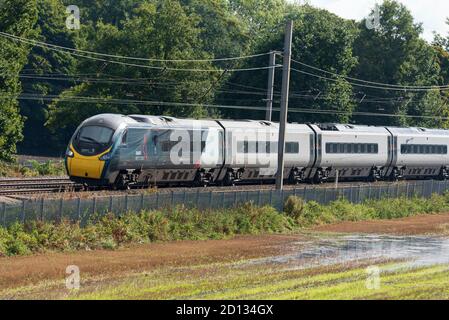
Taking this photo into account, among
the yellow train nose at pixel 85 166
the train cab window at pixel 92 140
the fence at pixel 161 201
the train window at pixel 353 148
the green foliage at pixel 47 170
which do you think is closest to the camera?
the fence at pixel 161 201

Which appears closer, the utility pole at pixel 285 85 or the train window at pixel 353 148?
the utility pole at pixel 285 85

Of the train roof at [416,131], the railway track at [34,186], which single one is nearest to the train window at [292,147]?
the train roof at [416,131]

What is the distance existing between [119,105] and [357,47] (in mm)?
39963

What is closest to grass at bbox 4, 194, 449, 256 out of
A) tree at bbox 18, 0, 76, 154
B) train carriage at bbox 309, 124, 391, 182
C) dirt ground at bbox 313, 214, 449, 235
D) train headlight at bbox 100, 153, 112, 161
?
dirt ground at bbox 313, 214, 449, 235

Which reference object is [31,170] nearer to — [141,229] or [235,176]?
[235,176]

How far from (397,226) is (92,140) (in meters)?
16.8

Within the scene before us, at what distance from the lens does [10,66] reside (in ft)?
191

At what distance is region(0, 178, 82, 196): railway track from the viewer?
38969 millimetres

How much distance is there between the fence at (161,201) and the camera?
31.0m

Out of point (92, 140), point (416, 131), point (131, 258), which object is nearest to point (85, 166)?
point (92, 140)

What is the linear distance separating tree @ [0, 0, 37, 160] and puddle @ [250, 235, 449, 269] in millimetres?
28750

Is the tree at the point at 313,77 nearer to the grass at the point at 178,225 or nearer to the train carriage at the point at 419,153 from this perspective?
the train carriage at the point at 419,153

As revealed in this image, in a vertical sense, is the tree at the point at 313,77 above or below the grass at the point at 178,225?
above

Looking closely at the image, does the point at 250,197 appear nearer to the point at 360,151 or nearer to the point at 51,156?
the point at 360,151
